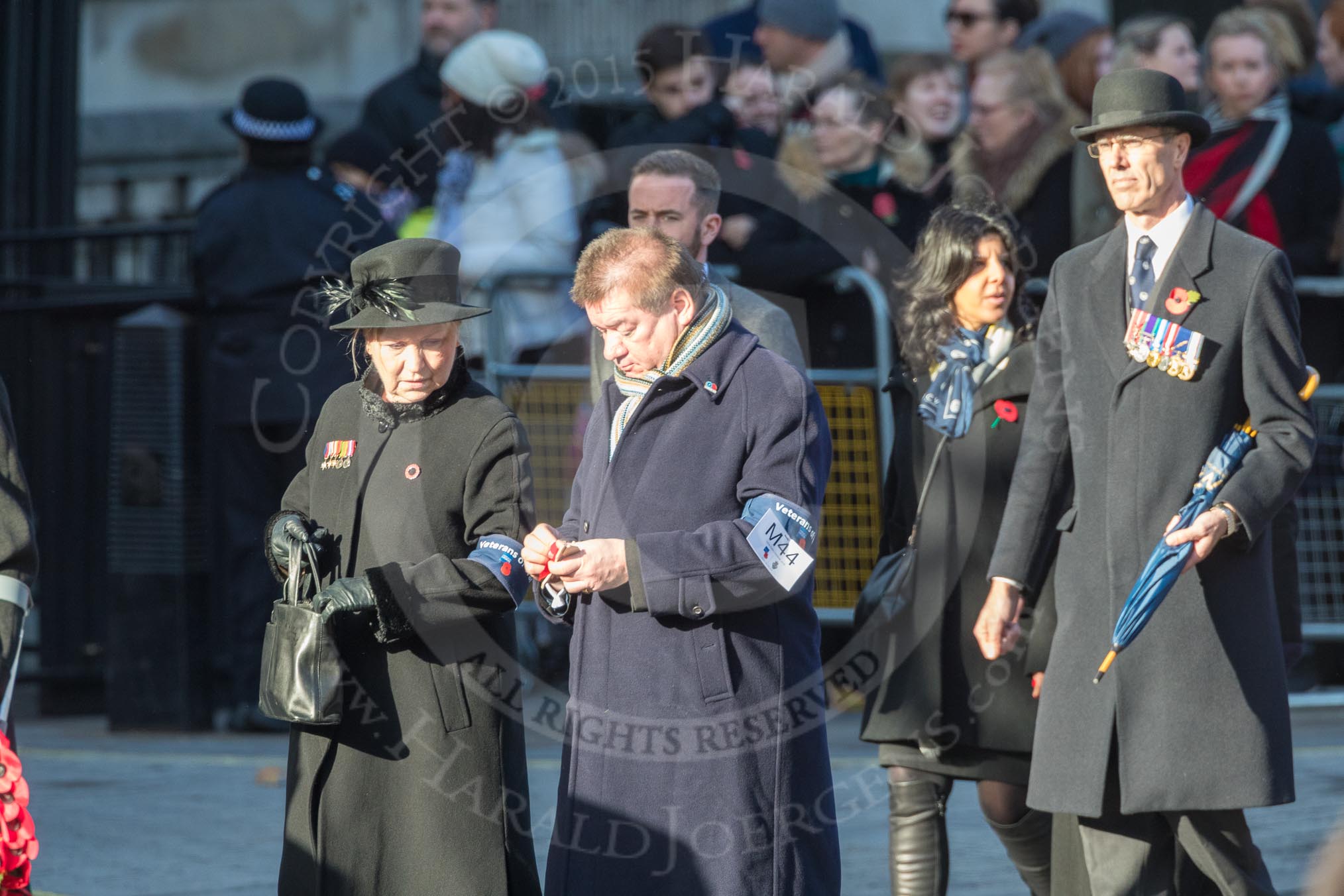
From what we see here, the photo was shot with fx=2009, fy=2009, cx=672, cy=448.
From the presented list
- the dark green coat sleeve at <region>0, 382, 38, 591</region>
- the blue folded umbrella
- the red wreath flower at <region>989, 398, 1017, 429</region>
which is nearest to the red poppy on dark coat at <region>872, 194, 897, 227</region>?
the red wreath flower at <region>989, 398, 1017, 429</region>

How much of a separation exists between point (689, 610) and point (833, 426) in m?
4.93

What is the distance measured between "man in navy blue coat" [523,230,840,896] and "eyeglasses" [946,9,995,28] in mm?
5903

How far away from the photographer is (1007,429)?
18.1 feet

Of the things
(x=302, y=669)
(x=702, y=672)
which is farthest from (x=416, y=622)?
(x=702, y=672)

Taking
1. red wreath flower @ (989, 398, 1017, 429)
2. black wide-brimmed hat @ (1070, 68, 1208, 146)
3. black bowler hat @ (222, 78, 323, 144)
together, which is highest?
black bowler hat @ (222, 78, 323, 144)

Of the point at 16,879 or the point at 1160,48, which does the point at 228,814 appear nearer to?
the point at 16,879

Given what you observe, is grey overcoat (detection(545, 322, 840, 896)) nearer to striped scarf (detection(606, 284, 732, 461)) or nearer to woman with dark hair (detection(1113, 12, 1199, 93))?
striped scarf (detection(606, 284, 732, 461))

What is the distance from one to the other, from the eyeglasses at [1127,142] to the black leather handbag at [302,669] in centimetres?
211

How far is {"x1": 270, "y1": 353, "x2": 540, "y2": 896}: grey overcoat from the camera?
14.8 ft

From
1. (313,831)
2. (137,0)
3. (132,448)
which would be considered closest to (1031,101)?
(132,448)

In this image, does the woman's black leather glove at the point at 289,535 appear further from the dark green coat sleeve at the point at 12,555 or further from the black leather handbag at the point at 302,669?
the dark green coat sleeve at the point at 12,555

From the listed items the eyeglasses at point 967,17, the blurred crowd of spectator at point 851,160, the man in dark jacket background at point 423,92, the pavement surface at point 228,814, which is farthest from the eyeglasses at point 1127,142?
the man in dark jacket background at point 423,92

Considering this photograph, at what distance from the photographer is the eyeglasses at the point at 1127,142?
15.3 feet

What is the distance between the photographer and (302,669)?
173 inches
